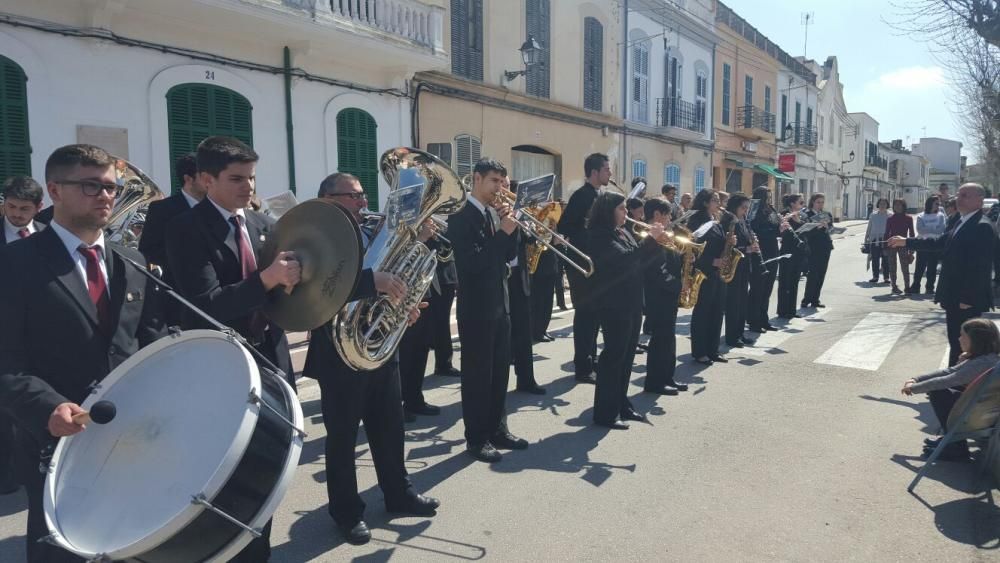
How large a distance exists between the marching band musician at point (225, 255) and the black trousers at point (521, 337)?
335cm

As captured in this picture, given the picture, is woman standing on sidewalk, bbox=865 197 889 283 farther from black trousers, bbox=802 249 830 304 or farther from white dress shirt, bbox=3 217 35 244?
white dress shirt, bbox=3 217 35 244

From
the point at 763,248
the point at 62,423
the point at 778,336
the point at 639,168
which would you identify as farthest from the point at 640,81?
the point at 62,423

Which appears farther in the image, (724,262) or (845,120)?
(845,120)

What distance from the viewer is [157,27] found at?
866 cm

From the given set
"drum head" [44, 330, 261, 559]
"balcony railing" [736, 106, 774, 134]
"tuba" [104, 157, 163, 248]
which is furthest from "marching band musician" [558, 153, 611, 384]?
"balcony railing" [736, 106, 774, 134]

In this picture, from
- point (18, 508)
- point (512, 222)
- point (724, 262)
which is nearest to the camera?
point (18, 508)

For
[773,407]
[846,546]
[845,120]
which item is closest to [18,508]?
[846,546]

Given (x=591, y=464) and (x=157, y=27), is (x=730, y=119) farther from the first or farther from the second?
(x=591, y=464)

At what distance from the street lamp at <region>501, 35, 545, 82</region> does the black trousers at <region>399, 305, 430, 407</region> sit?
953cm

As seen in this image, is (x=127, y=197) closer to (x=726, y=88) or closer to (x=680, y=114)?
(x=680, y=114)

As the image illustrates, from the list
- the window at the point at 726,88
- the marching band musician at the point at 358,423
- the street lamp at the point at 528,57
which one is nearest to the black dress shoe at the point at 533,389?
the marching band musician at the point at 358,423

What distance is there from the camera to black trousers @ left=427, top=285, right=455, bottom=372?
5988 mm

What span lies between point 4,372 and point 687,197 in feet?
37.4

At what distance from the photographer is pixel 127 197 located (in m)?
4.83
